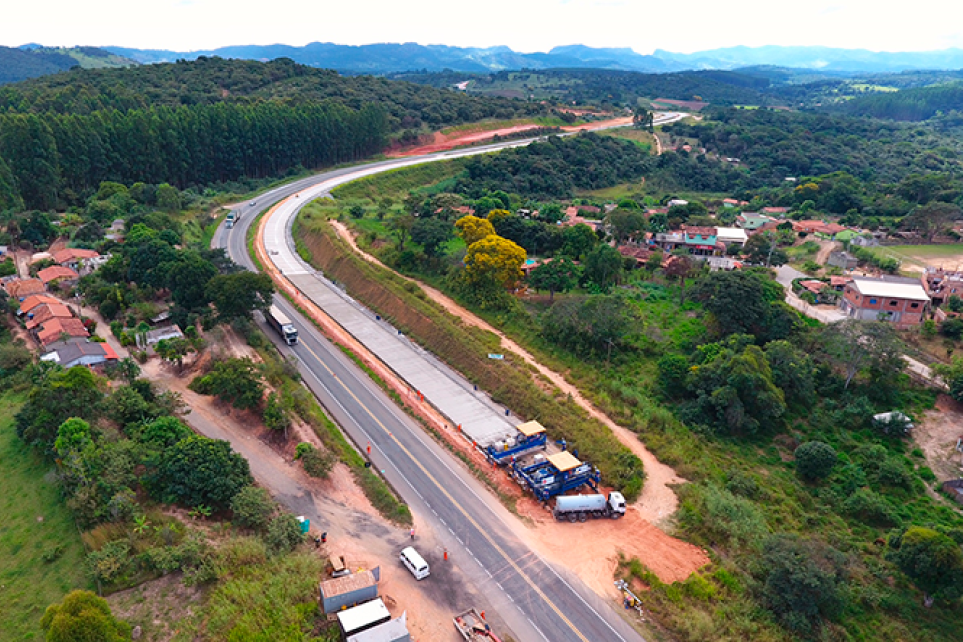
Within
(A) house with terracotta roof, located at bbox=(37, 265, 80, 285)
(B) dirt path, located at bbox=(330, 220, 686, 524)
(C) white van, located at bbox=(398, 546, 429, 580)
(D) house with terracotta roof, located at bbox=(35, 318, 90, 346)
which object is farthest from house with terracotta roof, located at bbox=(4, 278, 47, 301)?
(C) white van, located at bbox=(398, 546, 429, 580)

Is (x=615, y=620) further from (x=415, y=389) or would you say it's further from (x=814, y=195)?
(x=814, y=195)

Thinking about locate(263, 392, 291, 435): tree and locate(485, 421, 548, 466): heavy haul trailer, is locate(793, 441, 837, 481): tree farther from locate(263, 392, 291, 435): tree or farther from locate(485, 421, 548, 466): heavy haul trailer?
locate(263, 392, 291, 435): tree

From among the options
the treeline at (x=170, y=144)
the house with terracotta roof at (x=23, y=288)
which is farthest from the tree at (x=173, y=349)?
the treeline at (x=170, y=144)

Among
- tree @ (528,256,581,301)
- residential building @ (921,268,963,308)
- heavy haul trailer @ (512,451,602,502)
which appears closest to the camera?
heavy haul trailer @ (512,451,602,502)

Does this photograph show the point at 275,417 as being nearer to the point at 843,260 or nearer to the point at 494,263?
the point at 494,263

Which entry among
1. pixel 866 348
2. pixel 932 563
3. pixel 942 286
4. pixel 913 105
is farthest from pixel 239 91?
pixel 913 105

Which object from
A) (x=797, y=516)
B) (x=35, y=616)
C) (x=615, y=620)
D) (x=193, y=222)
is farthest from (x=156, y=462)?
(x=193, y=222)

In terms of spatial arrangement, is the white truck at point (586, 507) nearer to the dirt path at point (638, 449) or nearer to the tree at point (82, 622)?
the dirt path at point (638, 449)
